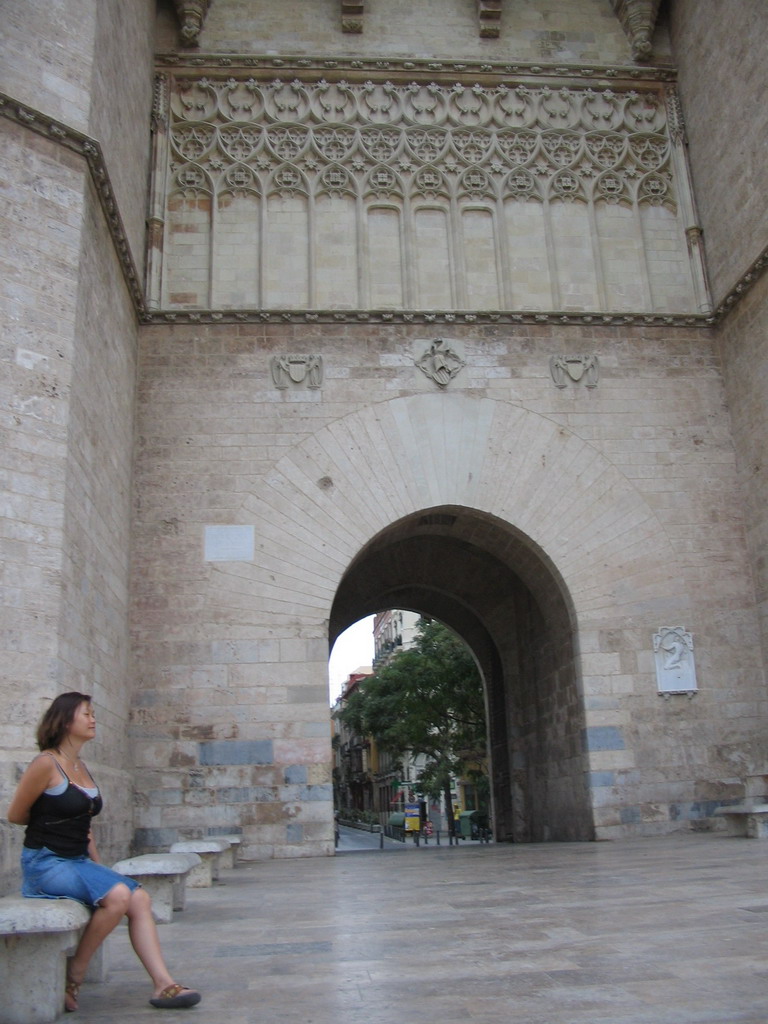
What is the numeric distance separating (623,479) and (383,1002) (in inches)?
365

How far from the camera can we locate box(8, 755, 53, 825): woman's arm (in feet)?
11.2

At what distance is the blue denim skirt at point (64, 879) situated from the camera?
11.1 feet

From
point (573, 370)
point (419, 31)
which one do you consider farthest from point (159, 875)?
point (419, 31)

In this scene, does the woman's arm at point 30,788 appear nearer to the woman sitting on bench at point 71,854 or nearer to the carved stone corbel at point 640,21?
the woman sitting on bench at point 71,854

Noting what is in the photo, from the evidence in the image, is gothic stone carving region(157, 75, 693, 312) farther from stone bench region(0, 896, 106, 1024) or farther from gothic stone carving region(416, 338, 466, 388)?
stone bench region(0, 896, 106, 1024)

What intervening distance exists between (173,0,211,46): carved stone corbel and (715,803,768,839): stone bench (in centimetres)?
1178

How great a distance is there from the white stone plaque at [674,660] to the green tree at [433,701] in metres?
13.7

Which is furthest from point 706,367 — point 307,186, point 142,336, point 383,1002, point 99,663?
point 383,1002

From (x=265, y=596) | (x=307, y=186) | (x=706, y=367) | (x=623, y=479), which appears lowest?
(x=265, y=596)

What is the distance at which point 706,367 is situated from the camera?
40.4ft

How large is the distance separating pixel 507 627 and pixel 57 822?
1221 cm

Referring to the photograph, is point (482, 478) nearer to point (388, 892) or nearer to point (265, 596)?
point (265, 596)

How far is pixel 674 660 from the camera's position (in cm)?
1116

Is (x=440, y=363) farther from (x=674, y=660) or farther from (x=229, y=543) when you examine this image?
(x=674, y=660)
